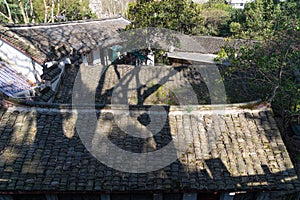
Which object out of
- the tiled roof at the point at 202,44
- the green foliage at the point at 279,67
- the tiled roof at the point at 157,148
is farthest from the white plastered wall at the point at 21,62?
the tiled roof at the point at 202,44

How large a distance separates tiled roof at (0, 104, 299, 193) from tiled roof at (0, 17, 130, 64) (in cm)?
715

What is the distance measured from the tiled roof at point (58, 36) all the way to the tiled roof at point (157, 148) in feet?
23.5

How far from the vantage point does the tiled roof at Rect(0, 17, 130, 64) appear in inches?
566

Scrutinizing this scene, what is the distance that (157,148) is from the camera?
779cm

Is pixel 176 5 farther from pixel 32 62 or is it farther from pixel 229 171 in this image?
pixel 229 171

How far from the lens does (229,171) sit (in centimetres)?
730

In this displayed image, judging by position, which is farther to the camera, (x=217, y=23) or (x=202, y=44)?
(x=217, y=23)

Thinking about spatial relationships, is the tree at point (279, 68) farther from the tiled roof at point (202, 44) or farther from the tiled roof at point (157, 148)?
the tiled roof at point (202, 44)

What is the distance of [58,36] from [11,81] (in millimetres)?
8168

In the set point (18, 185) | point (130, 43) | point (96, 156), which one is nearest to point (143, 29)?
point (130, 43)

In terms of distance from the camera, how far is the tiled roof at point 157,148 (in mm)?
6918

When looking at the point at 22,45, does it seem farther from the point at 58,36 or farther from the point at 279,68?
the point at 279,68

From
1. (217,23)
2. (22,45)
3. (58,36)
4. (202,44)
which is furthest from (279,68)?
(217,23)

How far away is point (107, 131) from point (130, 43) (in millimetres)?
15367
